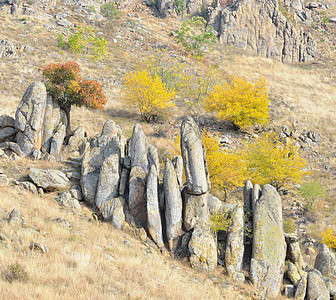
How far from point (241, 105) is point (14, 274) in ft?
131

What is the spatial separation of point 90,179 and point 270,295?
11.9 metres

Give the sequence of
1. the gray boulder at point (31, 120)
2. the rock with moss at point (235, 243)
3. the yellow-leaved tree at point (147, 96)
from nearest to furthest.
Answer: the rock with moss at point (235, 243)
the gray boulder at point (31, 120)
the yellow-leaved tree at point (147, 96)

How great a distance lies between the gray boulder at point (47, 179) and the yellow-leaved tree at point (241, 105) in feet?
96.4

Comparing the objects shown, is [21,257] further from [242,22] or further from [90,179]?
[242,22]

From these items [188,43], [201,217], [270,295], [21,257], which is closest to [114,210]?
[201,217]

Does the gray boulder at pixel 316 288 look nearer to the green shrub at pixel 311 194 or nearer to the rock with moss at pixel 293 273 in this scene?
the rock with moss at pixel 293 273

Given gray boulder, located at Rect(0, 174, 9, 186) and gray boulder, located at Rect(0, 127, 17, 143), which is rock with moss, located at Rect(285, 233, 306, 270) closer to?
gray boulder, located at Rect(0, 174, 9, 186)

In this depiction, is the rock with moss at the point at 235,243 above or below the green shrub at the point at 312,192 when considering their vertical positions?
above

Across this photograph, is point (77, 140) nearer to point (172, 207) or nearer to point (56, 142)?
point (56, 142)

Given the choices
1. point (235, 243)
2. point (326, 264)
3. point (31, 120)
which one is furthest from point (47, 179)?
point (326, 264)

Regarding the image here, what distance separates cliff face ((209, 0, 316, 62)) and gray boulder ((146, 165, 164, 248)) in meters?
85.6

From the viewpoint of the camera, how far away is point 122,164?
18.8 m

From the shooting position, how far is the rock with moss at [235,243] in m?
14.8

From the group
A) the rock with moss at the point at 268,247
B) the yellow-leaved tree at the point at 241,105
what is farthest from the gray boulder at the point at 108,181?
the yellow-leaved tree at the point at 241,105
